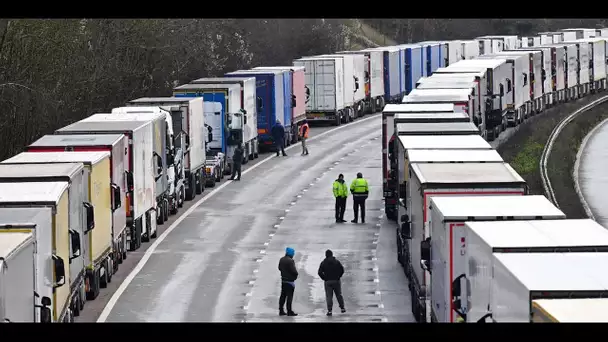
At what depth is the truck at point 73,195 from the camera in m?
21.7

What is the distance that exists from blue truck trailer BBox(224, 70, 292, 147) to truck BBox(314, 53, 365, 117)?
1070 centimetres

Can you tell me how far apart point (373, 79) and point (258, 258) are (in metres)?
41.2

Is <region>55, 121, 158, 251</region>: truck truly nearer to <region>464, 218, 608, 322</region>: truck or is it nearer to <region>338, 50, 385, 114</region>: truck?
<region>464, 218, 608, 322</region>: truck

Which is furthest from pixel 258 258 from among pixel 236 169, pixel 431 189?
pixel 236 169

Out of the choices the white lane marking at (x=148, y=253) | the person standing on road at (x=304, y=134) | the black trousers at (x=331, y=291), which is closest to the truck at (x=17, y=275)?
the white lane marking at (x=148, y=253)

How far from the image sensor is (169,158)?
3603cm

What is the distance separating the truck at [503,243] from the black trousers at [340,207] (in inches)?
803

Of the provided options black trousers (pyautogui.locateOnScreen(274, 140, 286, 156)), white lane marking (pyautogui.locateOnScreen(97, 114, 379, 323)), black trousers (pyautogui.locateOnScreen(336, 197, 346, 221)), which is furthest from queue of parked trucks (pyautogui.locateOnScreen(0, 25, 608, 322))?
black trousers (pyautogui.locateOnScreen(336, 197, 346, 221))

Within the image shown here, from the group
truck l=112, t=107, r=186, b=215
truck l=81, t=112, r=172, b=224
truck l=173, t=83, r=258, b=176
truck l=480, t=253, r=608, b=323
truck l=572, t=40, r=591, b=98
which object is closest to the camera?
truck l=480, t=253, r=608, b=323

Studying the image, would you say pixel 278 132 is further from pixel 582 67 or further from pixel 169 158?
pixel 582 67

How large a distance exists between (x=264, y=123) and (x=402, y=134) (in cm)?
2203

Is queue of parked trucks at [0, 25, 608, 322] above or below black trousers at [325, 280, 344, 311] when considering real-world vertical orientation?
above

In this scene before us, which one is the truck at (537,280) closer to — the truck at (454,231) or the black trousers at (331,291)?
the truck at (454,231)

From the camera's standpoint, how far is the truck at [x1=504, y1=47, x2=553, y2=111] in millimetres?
67181
